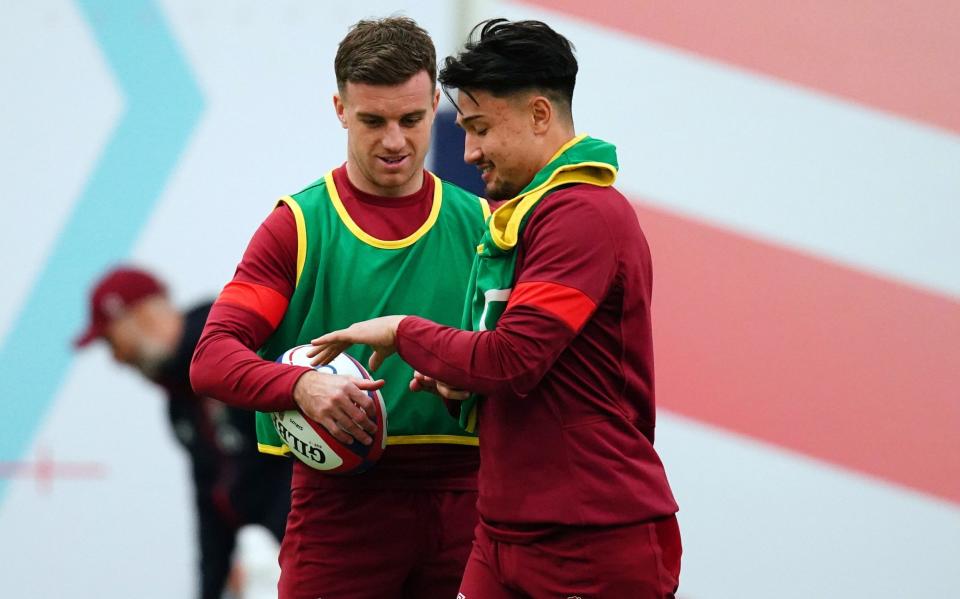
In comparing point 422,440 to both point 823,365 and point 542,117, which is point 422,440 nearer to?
point 542,117

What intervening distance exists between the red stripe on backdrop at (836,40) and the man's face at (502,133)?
65.8 inches

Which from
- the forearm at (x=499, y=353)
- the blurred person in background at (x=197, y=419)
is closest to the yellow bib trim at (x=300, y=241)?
the forearm at (x=499, y=353)

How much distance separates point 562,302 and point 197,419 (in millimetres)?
2122

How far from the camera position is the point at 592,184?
2131 mm

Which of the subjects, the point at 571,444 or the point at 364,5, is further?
the point at 364,5

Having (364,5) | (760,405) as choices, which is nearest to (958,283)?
(760,405)

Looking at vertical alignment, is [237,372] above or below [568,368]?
below

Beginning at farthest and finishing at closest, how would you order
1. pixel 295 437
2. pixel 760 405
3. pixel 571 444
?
pixel 760 405
pixel 295 437
pixel 571 444

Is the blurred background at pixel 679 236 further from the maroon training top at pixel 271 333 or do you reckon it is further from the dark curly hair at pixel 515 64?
the dark curly hair at pixel 515 64

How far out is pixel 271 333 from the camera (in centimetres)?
252

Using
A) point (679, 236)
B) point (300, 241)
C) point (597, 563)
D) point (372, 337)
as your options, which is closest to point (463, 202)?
point (300, 241)

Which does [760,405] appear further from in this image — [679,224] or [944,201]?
[944,201]

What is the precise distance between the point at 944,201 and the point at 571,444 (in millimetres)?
2152

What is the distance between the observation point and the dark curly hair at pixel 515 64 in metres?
2.16
